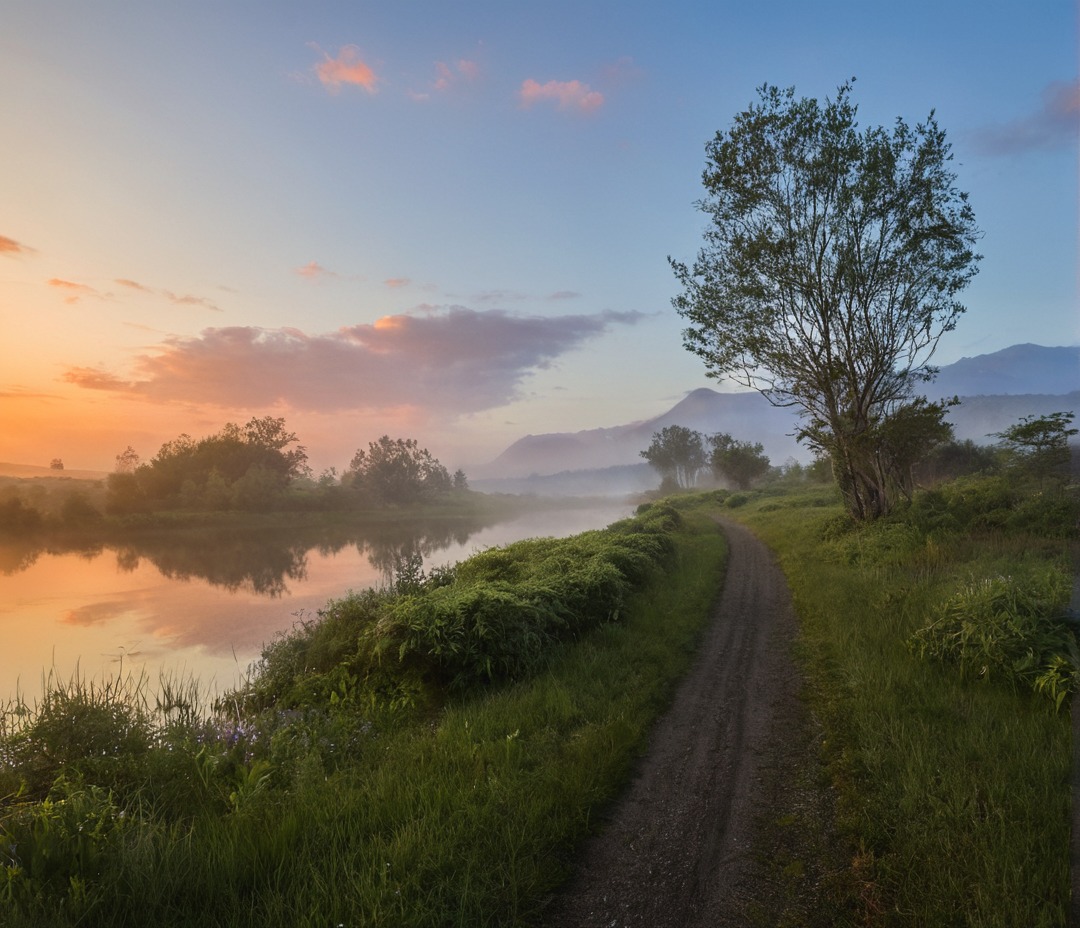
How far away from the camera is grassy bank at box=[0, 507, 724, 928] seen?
3.46m

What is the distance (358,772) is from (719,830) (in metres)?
3.55

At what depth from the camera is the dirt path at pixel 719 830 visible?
11.6 feet

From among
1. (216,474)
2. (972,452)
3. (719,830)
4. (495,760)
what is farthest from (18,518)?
(972,452)

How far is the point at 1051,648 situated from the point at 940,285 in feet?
59.9

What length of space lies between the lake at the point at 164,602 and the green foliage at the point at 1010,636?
12.5 meters

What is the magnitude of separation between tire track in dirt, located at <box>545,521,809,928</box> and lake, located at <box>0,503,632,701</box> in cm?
851

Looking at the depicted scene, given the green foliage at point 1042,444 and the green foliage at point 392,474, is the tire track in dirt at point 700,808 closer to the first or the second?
the green foliage at point 1042,444

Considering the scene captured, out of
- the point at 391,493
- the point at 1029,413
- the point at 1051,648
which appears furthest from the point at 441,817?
the point at 391,493

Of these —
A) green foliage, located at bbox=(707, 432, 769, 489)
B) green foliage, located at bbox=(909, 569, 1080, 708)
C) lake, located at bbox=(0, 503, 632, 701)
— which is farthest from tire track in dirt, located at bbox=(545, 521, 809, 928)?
green foliage, located at bbox=(707, 432, 769, 489)

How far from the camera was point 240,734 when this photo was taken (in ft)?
20.8

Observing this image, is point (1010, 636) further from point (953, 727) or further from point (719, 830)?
point (719, 830)

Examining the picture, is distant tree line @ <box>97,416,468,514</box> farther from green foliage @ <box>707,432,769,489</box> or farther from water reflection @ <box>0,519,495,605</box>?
green foliage @ <box>707,432,769,489</box>

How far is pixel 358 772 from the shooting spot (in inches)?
210

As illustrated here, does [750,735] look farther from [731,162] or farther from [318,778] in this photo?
[731,162]
